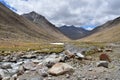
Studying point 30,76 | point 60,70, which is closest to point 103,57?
point 60,70

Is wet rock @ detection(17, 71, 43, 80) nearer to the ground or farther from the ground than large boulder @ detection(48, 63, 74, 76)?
nearer to the ground

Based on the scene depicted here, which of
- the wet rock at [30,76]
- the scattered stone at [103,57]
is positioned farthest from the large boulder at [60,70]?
the scattered stone at [103,57]

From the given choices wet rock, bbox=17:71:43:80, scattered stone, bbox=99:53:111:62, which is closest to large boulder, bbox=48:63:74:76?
wet rock, bbox=17:71:43:80

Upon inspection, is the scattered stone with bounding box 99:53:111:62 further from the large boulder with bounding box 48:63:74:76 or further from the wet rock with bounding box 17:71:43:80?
the wet rock with bounding box 17:71:43:80

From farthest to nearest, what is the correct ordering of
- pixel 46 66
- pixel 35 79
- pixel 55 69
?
1. pixel 46 66
2. pixel 55 69
3. pixel 35 79

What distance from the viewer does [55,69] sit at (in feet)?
74.1

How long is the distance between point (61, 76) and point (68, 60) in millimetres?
8423

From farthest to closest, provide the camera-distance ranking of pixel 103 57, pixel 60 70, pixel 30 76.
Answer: pixel 103 57
pixel 30 76
pixel 60 70

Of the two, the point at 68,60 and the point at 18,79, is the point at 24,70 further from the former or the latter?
the point at 68,60

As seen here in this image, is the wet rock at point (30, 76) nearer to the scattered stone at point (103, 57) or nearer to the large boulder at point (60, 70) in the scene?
the large boulder at point (60, 70)

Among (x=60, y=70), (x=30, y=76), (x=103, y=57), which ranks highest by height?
(x=103, y=57)

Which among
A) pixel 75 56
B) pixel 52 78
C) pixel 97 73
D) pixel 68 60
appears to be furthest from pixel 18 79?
pixel 75 56

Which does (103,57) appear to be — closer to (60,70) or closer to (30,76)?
(60,70)

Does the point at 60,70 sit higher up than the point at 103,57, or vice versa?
the point at 103,57
